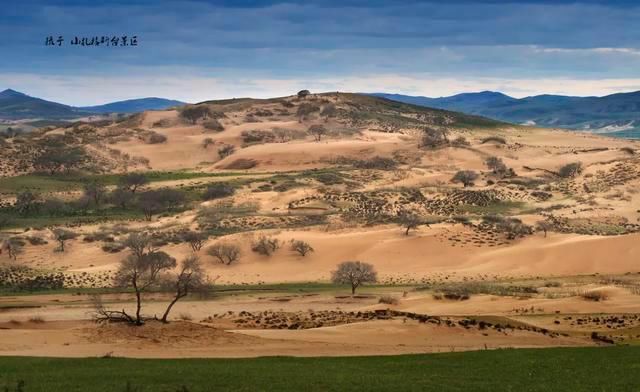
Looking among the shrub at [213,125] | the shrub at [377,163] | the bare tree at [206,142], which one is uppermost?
the shrub at [213,125]

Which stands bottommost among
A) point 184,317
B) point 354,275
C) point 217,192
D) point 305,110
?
point 184,317

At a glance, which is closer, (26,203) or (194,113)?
(26,203)

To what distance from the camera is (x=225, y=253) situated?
54.8 meters

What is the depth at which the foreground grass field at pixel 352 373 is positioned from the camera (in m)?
19.6

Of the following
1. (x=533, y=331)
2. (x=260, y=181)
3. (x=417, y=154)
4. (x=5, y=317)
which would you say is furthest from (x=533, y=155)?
(x=5, y=317)

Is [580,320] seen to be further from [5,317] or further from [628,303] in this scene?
[5,317]

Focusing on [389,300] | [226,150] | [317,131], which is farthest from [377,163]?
[389,300]

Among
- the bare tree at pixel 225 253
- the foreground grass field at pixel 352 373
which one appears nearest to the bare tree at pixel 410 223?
the bare tree at pixel 225 253

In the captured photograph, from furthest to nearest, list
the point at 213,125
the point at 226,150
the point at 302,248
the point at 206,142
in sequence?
the point at 213,125
the point at 206,142
the point at 226,150
the point at 302,248

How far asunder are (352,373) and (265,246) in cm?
3544

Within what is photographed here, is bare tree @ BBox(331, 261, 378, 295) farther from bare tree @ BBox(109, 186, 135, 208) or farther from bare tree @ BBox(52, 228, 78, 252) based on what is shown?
bare tree @ BBox(109, 186, 135, 208)

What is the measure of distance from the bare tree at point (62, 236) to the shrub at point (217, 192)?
75.7 ft

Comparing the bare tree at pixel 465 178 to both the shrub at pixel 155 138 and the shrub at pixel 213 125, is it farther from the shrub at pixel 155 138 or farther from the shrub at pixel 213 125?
the shrub at pixel 213 125

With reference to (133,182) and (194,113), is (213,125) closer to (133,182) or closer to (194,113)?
(194,113)
